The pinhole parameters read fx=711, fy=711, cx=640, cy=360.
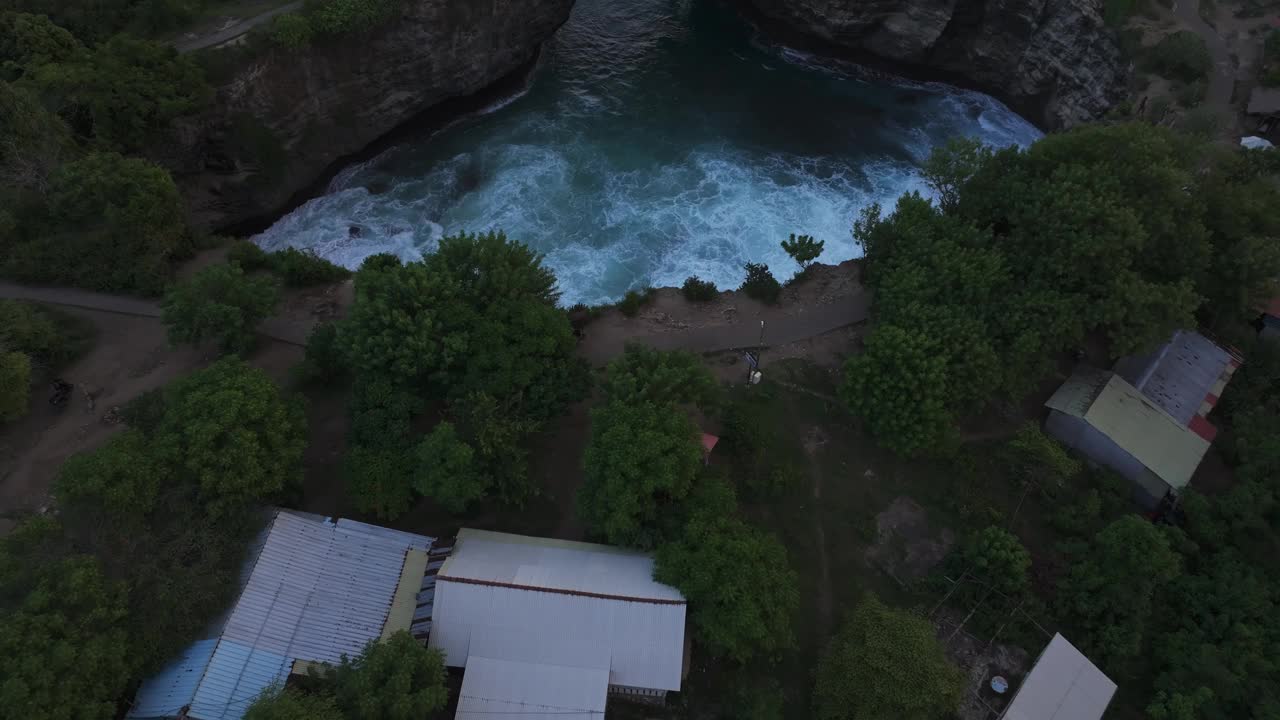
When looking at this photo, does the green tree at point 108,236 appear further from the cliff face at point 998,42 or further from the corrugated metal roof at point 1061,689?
the cliff face at point 998,42

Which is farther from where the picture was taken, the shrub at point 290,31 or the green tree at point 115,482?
the shrub at point 290,31

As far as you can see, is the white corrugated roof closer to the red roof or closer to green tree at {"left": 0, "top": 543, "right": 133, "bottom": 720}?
green tree at {"left": 0, "top": 543, "right": 133, "bottom": 720}

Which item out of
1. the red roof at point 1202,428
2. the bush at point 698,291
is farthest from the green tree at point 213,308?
the red roof at point 1202,428

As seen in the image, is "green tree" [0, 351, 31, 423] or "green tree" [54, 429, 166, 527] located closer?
"green tree" [54, 429, 166, 527]

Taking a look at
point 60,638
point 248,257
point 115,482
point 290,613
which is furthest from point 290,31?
point 60,638

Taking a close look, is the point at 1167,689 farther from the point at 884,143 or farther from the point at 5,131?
the point at 5,131

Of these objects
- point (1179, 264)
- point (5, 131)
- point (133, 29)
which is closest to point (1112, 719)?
point (1179, 264)

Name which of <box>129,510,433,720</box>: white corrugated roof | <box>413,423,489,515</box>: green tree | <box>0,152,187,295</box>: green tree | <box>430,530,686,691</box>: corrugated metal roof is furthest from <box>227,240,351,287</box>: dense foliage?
<box>430,530,686,691</box>: corrugated metal roof
